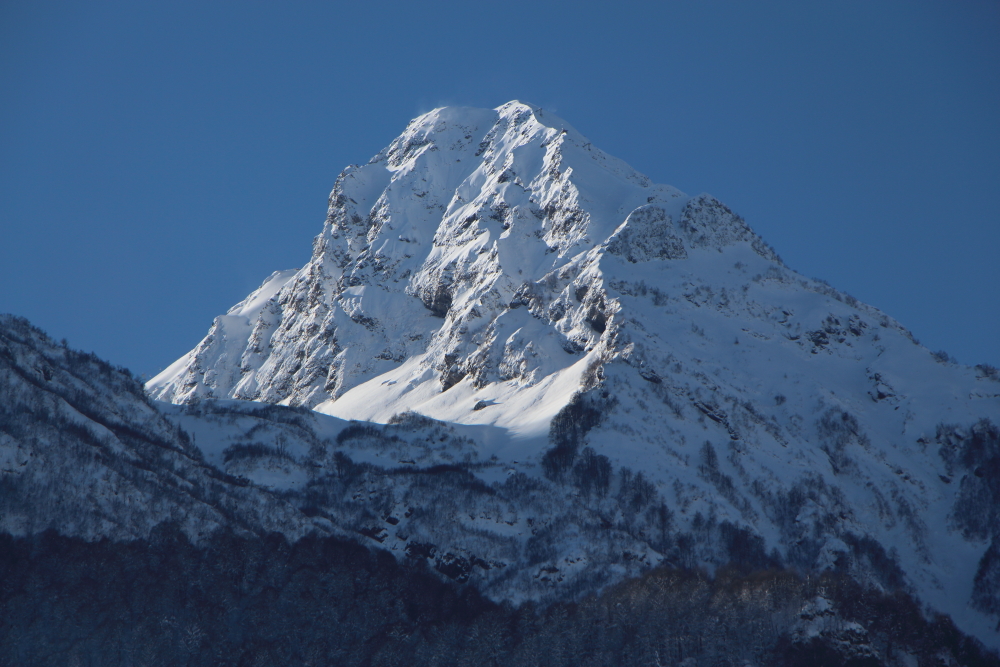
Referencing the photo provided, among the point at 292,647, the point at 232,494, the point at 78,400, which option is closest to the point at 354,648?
the point at 292,647

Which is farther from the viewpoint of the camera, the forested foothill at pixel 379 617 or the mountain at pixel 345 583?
the mountain at pixel 345 583

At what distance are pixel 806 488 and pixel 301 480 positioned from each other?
7674cm

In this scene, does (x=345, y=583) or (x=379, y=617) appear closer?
(x=379, y=617)

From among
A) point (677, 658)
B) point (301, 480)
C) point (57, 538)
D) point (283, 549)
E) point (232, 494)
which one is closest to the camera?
point (677, 658)

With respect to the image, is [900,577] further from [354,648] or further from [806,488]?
[354,648]

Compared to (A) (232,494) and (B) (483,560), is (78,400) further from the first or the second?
(B) (483,560)

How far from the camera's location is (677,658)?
14688 cm

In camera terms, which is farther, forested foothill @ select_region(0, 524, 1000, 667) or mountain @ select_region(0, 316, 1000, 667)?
mountain @ select_region(0, 316, 1000, 667)

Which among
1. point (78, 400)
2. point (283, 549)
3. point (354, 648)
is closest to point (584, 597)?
point (354, 648)

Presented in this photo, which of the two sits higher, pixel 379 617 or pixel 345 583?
pixel 345 583

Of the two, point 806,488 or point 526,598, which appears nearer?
point 526,598

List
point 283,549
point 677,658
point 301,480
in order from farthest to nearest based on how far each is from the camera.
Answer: point 301,480, point 283,549, point 677,658

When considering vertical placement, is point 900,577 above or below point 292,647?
above

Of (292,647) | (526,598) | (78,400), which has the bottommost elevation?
(292,647)
